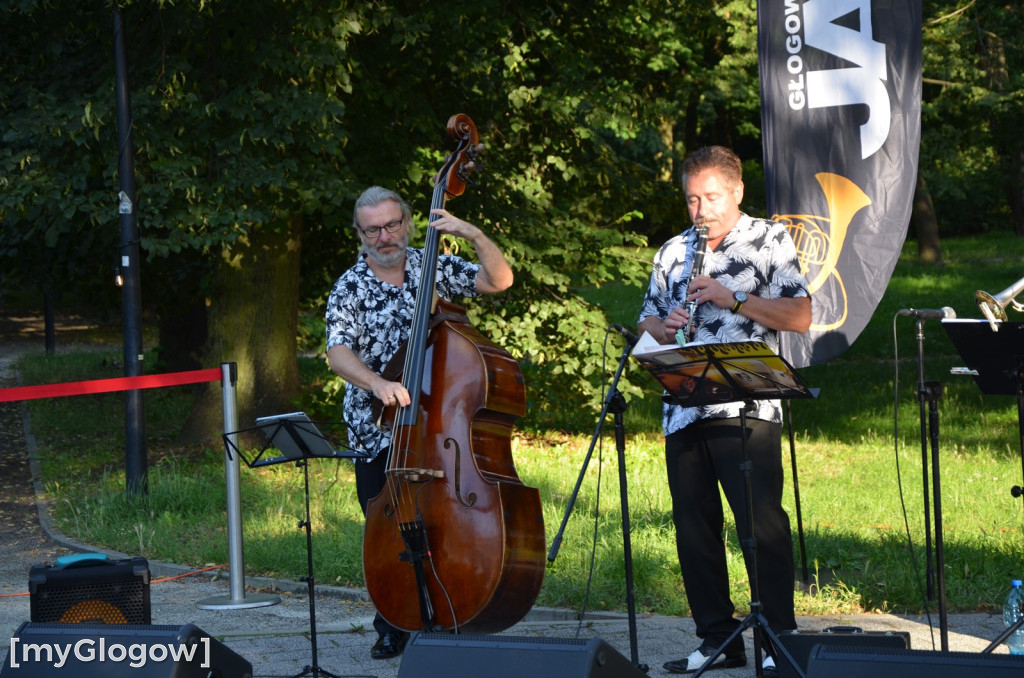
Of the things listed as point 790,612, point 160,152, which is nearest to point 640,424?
point 160,152

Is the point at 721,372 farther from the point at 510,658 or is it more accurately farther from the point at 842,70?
the point at 842,70

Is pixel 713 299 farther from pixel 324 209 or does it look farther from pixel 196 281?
pixel 196 281

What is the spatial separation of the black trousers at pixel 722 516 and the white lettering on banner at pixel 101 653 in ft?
7.02

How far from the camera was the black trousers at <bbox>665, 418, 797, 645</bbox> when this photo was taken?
15.6 feet

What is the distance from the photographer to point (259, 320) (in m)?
11.4

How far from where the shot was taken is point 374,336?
16.7 ft

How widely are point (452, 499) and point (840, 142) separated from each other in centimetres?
327

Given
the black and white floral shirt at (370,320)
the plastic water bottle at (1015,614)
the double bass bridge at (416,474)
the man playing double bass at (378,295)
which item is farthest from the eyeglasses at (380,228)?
the plastic water bottle at (1015,614)

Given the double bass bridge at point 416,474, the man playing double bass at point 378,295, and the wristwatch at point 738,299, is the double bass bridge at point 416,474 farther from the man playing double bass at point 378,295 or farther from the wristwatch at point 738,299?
the wristwatch at point 738,299

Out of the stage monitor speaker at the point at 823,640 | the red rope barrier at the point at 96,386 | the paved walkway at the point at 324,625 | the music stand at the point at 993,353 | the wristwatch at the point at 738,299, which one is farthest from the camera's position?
the red rope barrier at the point at 96,386

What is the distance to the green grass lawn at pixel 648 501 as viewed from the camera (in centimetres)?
634

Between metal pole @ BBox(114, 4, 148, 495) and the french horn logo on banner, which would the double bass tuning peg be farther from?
metal pole @ BBox(114, 4, 148, 495)

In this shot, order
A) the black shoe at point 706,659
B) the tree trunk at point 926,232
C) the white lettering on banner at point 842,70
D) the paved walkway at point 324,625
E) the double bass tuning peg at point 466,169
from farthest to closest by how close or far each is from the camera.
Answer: the tree trunk at point 926,232, the white lettering on banner at point 842,70, the paved walkway at point 324,625, the double bass tuning peg at point 466,169, the black shoe at point 706,659

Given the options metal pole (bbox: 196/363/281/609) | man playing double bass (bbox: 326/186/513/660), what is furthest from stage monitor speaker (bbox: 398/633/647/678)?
metal pole (bbox: 196/363/281/609)
